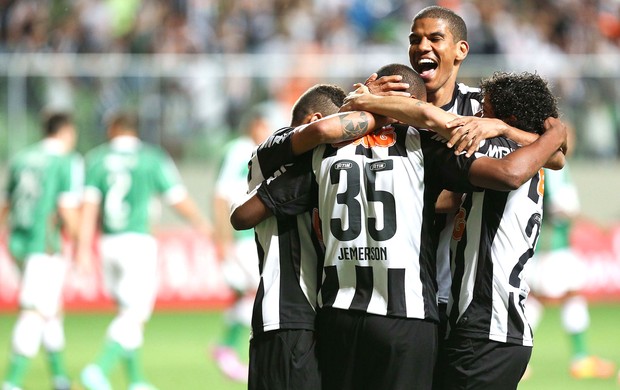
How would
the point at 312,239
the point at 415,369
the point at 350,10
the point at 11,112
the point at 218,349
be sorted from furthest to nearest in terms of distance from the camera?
the point at 350,10
the point at 11,112
the point at 218,349
the point at 312,239
the point at 415,369

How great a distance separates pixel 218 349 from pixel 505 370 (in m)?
6.45

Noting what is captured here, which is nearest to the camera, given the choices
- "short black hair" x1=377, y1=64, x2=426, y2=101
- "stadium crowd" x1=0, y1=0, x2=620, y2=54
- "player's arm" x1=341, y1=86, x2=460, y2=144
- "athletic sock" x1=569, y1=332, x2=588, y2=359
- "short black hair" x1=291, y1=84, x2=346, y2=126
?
"player's arm" x1=341, y1=86, x2=460, y2=144

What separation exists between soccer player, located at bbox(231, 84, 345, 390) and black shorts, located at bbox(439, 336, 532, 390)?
1.96 feet

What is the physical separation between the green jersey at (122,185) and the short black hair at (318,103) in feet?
17.4

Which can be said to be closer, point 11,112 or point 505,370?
point 505,370

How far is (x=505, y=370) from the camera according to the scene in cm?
480

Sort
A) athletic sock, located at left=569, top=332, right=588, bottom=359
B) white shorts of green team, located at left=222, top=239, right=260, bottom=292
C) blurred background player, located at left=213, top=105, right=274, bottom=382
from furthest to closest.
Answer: white shorts of green team, located at left=222, top=239, right=260, bottom=292 < blurred background player, located at left=213, top=105, right=274, bottom=382 < athletic sock, located at left=569, top=332, right=588, bottom=359

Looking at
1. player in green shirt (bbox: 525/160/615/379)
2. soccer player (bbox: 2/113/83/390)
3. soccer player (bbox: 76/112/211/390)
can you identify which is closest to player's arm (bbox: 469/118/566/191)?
player in green shirt (bbox: 525/160/615/379)

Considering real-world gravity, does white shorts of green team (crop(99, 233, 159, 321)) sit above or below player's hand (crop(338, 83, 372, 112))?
below

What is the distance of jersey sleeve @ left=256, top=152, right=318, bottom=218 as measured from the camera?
4.90m

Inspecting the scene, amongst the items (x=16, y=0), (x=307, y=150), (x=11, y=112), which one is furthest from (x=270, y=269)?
(x=16, y=0)

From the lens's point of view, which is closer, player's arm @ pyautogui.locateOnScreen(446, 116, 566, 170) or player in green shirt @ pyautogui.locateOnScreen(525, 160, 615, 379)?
player's arm @ pyautogui.locateOnScreen(446, 116, 566, 170)

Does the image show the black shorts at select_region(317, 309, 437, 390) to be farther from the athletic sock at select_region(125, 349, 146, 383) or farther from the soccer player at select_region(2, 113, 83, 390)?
the soccer player at select_region(2, 113, 83, 390)

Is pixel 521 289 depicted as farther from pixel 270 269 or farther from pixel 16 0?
pixel 16 0
